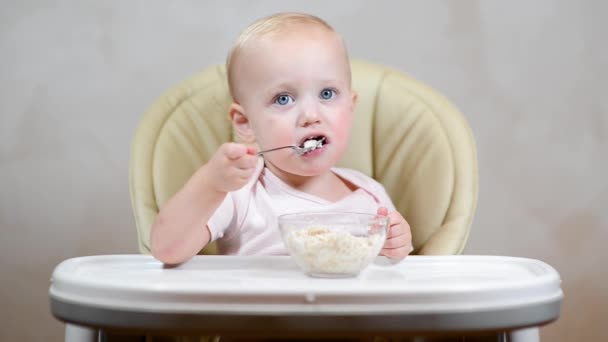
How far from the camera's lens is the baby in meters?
1.08

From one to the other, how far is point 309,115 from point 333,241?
266mm

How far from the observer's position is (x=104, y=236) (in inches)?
75.5

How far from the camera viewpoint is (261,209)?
4.01 feet

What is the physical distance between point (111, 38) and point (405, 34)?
73 centimetres

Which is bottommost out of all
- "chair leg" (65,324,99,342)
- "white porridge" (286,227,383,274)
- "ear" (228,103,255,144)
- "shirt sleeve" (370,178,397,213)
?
"chair leg" (65,324,99,342)

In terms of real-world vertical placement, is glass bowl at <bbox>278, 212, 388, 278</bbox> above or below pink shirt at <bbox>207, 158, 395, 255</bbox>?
above

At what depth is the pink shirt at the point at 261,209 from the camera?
119cm

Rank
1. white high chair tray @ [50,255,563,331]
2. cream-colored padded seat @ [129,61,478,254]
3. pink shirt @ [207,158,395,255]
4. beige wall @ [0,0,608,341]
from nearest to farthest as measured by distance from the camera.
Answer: white high chair tray @ [50,255,563,331] < pink shirt @ [207,158,395,255] < cream-colored padded seat @ [129,61,478,254] < beige wall @ [0,0,608,341]

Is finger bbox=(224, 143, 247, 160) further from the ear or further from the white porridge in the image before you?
the ear

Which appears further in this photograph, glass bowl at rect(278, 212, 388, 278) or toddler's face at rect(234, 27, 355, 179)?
toddler's face at rect(234, 27, 355, 179)

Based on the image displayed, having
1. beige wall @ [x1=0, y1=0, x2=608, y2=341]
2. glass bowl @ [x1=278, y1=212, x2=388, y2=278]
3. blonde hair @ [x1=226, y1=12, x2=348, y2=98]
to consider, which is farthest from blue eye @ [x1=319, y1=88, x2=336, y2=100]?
beige wall @ [x1=0, y1=0, x2=608, y2=341]

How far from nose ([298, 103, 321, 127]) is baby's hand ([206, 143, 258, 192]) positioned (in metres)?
0.21

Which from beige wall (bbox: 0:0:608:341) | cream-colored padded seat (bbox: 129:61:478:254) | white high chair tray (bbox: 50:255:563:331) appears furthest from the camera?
beige wall (bbox: 0:0:608:341)

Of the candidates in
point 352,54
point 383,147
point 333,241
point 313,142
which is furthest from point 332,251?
point 352,54
